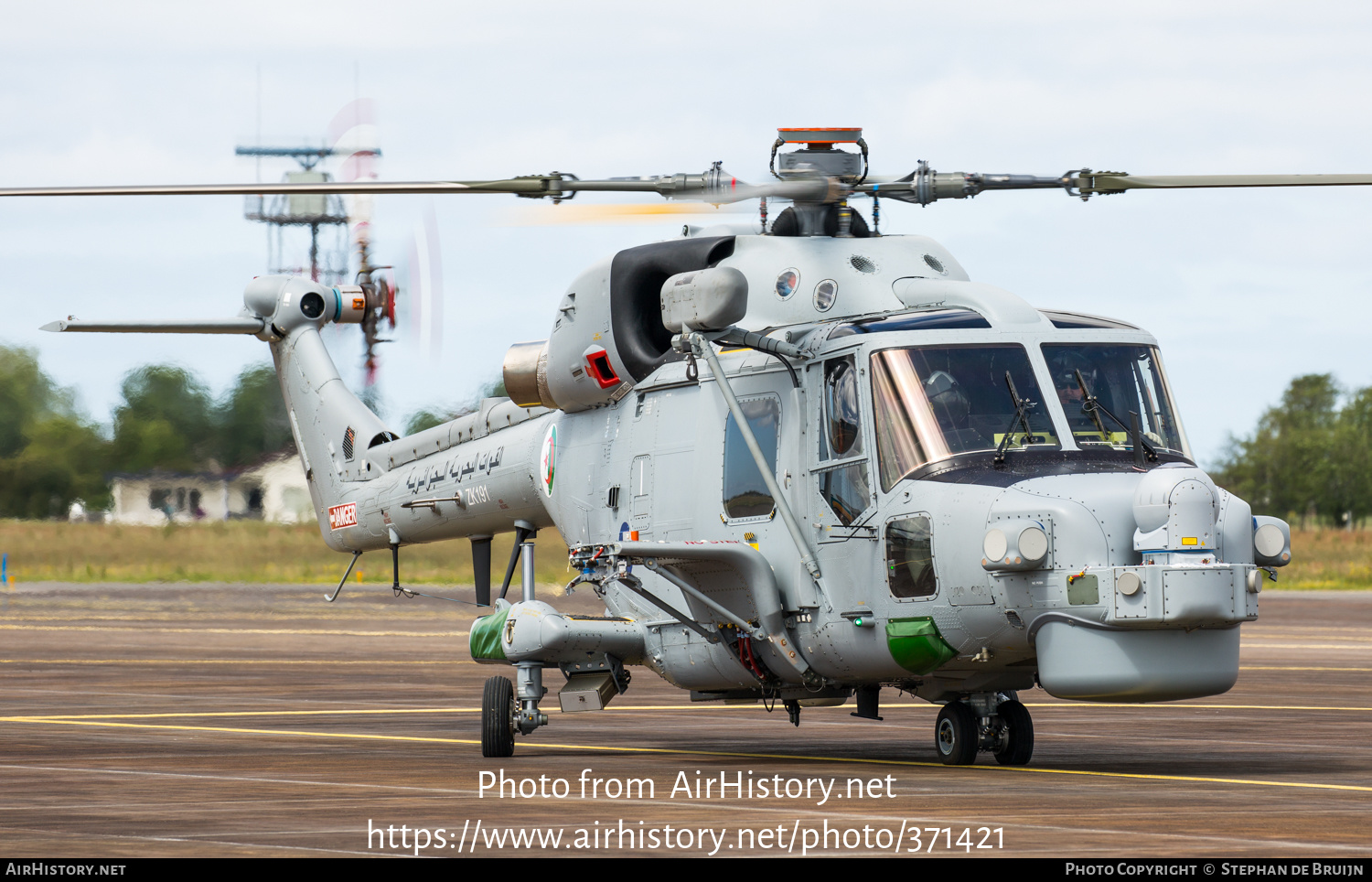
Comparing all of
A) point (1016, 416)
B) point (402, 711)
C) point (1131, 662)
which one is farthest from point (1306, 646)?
point (1131, 662)

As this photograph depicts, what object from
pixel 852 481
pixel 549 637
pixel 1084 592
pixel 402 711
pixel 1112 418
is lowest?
pixel 402 711

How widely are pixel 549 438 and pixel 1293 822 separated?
901 centimetres

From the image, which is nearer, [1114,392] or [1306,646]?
[1114,392]

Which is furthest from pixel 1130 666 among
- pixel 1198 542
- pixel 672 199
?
pixel 672 199

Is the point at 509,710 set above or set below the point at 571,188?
below

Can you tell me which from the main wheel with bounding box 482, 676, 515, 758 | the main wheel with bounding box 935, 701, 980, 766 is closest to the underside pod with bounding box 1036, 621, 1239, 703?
the main wheel with bounding box 935, 701, 980, 766

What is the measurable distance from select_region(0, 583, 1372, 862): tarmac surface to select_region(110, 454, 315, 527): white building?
1170 cm

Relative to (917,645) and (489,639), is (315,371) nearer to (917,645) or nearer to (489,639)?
(489,639)

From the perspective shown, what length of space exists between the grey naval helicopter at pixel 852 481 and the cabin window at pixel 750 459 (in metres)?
0.02

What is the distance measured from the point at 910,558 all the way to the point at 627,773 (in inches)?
115

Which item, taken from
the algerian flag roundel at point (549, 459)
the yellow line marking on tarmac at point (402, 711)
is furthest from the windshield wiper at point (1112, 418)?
the yellow line marking on tarmac at point (402, 711)

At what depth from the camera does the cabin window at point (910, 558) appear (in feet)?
48.0

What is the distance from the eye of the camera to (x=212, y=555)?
4997 centimetres

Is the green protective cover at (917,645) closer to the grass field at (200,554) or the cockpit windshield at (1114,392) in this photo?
the cockpit windshield at (1114,392)
